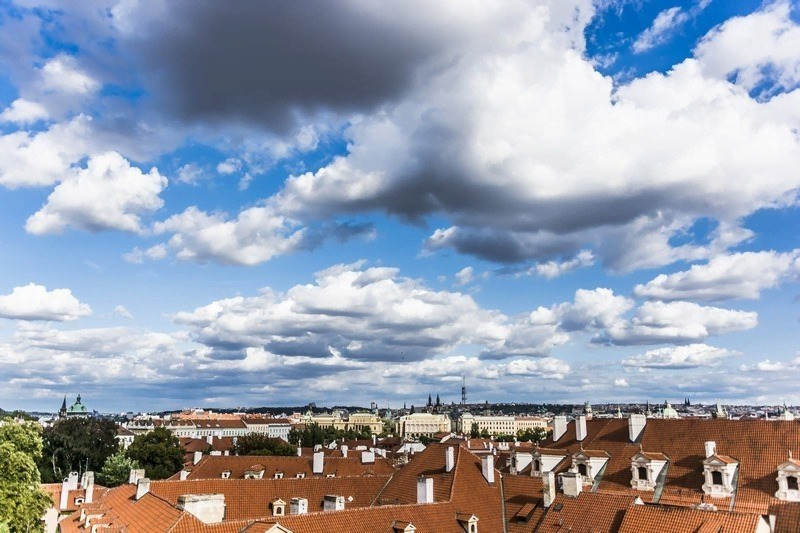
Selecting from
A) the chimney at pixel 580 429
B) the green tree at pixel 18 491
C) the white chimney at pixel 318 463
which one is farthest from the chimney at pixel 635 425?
the green tree at pixel 18 491

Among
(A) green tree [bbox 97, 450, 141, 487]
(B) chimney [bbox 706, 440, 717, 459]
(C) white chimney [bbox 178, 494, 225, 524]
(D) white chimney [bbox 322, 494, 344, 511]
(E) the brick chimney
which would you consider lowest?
(A) green tree [bbox 97, 450, 141, 487]

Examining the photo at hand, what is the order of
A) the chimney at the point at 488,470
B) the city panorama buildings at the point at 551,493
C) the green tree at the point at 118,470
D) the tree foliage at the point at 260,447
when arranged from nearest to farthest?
the city panorama buildings at the point at 551,493, the chimney at the point at 488,470, the green tree at the point at 118,470, the tree foliage at the point at 260,447

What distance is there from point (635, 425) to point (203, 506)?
110ft

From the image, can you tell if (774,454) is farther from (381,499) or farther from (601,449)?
(381,499)

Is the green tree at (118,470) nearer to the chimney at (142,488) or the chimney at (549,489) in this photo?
the chimney at (142,488)

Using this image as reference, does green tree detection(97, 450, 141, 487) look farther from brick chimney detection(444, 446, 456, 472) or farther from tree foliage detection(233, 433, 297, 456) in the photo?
brick chimney detection(444, 446, 456, 472)

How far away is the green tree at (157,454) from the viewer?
280 feet

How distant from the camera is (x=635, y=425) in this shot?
5153 cm

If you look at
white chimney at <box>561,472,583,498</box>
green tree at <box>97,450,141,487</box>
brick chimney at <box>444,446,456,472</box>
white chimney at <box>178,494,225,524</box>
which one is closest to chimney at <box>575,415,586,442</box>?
brick chimney at <box>444,446,456,472</box>

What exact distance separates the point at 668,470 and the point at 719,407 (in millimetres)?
34039

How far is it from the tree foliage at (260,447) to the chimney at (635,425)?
201 ft

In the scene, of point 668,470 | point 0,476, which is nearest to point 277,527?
point 0,476

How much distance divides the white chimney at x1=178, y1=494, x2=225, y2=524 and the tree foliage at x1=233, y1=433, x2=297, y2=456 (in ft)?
199

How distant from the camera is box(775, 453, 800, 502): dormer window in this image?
3953 centimetres
